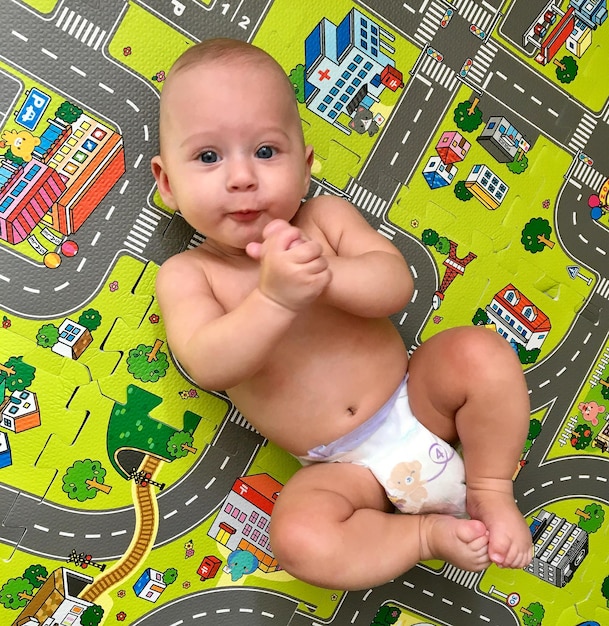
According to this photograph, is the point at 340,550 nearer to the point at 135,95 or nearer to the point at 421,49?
the point at 135,95

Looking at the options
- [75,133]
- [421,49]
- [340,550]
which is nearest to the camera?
[340,550]

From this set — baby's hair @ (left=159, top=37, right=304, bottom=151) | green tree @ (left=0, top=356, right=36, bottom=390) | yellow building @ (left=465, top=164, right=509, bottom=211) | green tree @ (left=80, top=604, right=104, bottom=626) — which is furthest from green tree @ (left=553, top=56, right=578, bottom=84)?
green tree @ (left=80, top=604, right=104, bottom=626)

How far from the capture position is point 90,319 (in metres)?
1.01

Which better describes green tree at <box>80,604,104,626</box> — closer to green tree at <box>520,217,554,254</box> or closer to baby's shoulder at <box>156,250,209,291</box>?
baby's shoulder at <box>156,250,209,291</box>

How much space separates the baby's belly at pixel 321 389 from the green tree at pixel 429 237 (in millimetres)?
266

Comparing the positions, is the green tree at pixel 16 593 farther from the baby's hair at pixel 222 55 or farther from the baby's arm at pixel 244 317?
the baby's hair at pixel 222 55

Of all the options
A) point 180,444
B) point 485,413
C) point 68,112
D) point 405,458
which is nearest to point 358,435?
point 405,458

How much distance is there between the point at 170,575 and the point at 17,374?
39cm

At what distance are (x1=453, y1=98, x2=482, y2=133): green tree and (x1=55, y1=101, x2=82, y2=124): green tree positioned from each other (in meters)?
0.62

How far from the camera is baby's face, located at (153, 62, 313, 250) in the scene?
830 mm

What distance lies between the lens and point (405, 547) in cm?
88

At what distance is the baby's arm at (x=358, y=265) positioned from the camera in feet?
2.77

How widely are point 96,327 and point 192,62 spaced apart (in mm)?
415

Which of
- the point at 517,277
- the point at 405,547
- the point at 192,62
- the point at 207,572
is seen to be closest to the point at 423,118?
the point at 517,277
